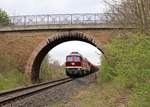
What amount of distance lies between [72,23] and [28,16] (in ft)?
13.0

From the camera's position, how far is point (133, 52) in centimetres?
1112

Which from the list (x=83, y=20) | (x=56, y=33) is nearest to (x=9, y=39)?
(x=56, y=33)

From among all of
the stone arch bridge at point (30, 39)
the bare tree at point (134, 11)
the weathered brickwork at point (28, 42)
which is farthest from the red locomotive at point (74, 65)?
the bare tree at point (134, 11)

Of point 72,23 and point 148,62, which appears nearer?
point 148,62

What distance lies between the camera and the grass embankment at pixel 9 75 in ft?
95.9

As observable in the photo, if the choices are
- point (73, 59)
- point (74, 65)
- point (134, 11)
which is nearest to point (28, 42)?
point (74, 65)

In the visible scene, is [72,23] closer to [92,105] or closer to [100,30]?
[100,30]

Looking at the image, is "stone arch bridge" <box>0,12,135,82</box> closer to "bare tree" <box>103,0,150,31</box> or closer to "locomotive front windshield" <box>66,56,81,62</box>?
"locomotive front windshield" <box>66,56,81,62</box>

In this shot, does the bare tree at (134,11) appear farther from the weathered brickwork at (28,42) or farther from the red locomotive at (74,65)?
the red locomotive at (74,65)

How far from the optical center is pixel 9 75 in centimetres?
3231

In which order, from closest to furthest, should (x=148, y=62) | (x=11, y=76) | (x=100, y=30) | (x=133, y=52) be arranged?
Answer: (x=148, y=62)
(x=133, y=52)
(x=11, y=76)
(x=100, y=30)

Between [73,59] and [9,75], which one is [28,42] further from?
[73,59]

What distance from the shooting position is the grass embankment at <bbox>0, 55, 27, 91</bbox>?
1150 inches

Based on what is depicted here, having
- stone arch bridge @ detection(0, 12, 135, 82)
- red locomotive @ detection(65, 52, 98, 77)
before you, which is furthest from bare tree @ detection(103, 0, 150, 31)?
red locomotive @ detection(65, 52, 98, 77)
